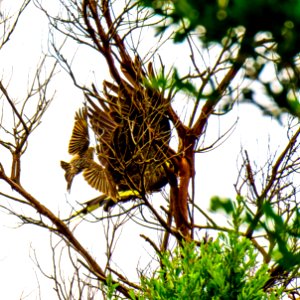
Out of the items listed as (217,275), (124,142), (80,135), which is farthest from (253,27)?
(80,135)

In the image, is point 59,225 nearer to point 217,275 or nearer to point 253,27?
point 217,275

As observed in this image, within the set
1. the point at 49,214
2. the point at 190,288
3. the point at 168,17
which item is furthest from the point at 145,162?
the point at 168,17

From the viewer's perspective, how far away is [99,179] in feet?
17.8

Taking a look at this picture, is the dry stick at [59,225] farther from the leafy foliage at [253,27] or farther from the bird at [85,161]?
the leafy foliage at [253,27]

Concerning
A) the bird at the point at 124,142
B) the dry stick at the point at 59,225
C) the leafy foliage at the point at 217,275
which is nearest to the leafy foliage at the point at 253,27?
the leafy foliage at the point at 217,275

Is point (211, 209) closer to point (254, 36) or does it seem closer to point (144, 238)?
point (254, 36)

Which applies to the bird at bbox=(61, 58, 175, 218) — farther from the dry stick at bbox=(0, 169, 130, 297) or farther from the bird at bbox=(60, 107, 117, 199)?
the dry stick at bbox=(0, 169, 130, 297)

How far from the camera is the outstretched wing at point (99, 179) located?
17.7 ft

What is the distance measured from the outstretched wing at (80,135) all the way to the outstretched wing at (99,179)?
137 millimetres

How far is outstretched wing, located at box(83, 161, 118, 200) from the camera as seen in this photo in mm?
5387

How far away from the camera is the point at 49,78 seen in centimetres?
488

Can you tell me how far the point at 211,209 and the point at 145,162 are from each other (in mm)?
3061

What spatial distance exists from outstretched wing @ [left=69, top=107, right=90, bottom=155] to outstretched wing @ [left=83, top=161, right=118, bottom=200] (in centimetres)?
14

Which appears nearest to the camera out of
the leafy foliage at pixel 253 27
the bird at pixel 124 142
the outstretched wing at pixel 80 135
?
the leafy foliage at pixel 253 27
